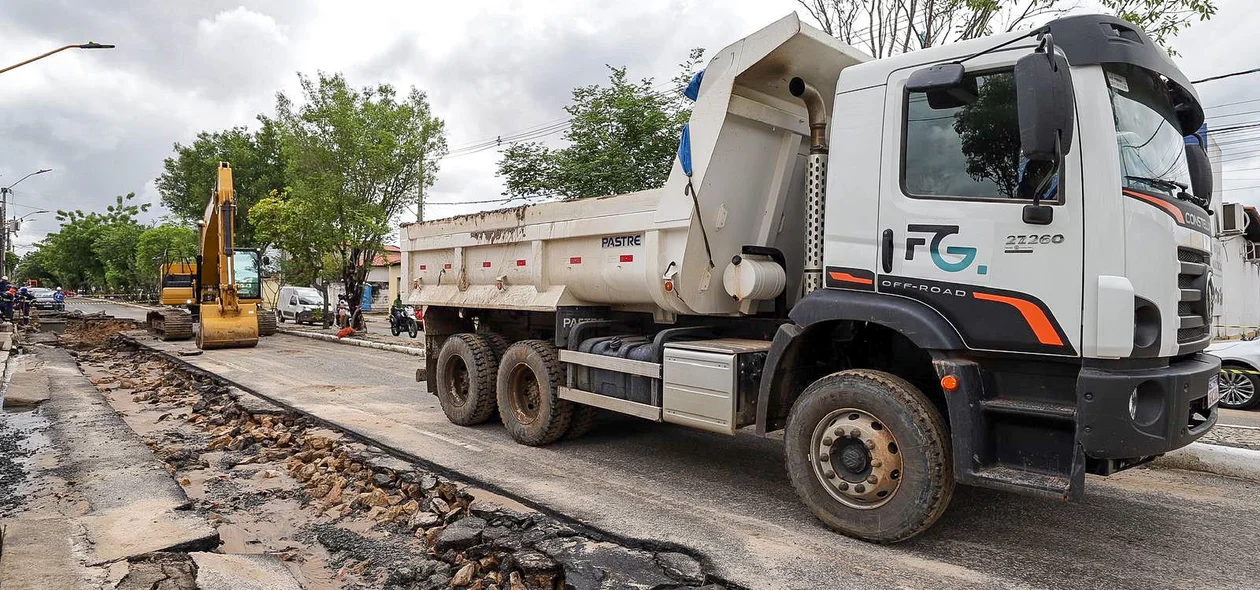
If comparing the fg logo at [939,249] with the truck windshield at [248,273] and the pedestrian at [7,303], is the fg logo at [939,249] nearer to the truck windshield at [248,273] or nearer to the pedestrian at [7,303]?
the truck windshield at [248,273]

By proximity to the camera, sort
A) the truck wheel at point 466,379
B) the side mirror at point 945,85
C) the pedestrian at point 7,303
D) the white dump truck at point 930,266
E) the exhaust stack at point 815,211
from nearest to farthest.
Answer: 1. the white dump truck at point 930,266
2. the side mirror at point 945,85
3. the exhaust stack at point 815,211
4. the truck wheel at point 466,379
5. the pedestrian at point 7,303

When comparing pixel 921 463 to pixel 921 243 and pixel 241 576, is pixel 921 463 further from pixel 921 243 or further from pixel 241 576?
pixel 241 576

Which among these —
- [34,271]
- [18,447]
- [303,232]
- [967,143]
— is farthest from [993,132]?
[34,271]

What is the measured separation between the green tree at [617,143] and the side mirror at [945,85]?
8882mm

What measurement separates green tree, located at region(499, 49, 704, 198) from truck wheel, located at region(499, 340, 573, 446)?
6386mm

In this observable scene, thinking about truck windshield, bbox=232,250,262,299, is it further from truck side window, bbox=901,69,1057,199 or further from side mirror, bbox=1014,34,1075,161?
side mirror, bbox=1014,34,1075,161

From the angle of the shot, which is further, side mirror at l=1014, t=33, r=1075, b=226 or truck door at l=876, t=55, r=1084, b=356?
truck door at l=876, t=55, r=1084, b=356

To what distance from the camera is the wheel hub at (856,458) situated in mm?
4035

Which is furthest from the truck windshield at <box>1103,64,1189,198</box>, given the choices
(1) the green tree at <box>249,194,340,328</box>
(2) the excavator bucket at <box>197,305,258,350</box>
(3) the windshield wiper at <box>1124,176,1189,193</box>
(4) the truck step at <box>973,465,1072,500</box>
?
(1) the green tree at <box>249,194,340,328</box>

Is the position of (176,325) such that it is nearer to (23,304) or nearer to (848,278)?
(23,304)

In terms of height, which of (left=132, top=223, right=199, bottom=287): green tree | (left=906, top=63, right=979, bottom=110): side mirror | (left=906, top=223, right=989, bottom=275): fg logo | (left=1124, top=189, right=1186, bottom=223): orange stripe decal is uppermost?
(left=132, top=223, right=199, bottom=287): green tree

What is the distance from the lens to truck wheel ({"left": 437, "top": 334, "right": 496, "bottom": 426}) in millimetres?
7516

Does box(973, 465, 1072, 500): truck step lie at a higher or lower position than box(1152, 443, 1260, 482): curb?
higher

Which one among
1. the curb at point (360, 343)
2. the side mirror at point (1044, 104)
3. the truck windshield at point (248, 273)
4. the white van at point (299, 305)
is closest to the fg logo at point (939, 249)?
the side mirror at point (1044, 104)
